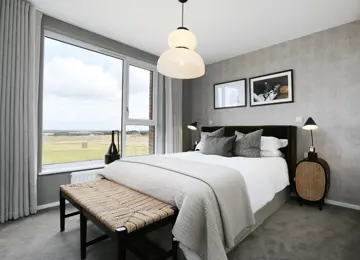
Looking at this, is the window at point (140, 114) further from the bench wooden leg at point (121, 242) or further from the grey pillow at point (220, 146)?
the bench wooden leg at point (121, 242)

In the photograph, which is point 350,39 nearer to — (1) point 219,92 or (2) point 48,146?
(1) point 219,92

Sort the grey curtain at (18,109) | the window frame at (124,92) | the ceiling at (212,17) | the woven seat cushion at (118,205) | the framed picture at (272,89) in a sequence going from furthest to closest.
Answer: the framed picture at (272,89) < the window frame at (124,92) < the ceiling at (212,17) < the grey curtain at (18,109) < the woven seat cushion at (118,205)

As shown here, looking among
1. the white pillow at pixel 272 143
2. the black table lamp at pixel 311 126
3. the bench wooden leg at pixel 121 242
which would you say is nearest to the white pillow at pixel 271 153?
the white pillow at pixel 272 143

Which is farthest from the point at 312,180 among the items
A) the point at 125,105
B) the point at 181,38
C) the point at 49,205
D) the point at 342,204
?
the point at 49,205

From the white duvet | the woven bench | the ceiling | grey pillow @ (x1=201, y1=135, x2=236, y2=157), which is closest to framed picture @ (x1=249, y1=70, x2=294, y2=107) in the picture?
the ceiling

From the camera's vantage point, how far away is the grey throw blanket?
1374 mm

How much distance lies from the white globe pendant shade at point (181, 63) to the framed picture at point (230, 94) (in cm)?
191

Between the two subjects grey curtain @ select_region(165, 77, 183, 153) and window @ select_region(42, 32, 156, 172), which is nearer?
window @ select_region(42, 32, 156, 172)

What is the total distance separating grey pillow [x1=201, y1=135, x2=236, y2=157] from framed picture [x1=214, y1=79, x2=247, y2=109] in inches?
45.6

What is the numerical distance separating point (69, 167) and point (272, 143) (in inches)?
124

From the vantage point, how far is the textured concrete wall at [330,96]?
9.14ft

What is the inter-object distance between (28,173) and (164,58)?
2.21m

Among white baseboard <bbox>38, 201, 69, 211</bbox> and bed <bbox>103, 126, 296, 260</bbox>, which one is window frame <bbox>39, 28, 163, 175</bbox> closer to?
white baseboard <bbox>38, 201, 69, 211</bbox>

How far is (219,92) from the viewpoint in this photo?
4355mm
